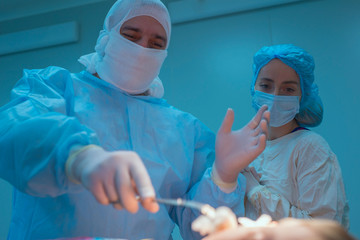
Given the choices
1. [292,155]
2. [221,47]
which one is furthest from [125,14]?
[221,47]

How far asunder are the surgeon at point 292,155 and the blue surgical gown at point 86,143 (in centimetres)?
19

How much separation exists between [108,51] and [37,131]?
61cm

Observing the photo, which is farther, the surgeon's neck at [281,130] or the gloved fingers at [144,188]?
the surgeon's neck at [281,130]

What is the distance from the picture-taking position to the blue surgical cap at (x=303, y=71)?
1.73m

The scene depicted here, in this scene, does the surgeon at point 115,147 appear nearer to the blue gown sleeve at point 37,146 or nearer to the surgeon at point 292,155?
the blue gown sleeve at point 37,146

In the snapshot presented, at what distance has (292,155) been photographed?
158 cm

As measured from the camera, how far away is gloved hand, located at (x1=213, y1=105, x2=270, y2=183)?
4.19 feet

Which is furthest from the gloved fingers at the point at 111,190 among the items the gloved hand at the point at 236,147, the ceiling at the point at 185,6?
the ceiling at the point at 185,6

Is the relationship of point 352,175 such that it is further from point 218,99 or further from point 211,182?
point 211,182

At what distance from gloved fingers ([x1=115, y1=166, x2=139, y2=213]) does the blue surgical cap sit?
47.9 inches

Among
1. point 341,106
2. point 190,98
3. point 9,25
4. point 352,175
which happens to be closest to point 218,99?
point 190,98

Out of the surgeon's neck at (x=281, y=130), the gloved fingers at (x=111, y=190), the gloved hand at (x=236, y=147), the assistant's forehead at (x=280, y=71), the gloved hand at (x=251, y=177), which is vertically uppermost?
the assistant's forehead at (x=280, y=71)

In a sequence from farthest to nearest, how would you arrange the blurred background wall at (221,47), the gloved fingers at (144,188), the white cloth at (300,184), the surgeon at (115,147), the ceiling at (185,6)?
the ceiling at (185,6) → the blurred background wall at (221,47) → the white cloth at (300,184) → the surgeon at (115,147) → the gloved fingers at (144,188)

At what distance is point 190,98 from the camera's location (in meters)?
2.80
